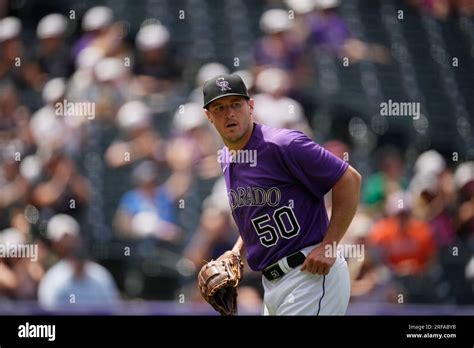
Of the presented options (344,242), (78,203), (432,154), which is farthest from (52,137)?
(432,154)

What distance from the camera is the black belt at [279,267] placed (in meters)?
4.58

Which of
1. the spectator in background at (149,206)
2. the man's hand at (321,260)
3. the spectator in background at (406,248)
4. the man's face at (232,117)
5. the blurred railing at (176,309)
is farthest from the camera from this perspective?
the spectator in background at (149,206)

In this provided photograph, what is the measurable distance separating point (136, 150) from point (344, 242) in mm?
1426

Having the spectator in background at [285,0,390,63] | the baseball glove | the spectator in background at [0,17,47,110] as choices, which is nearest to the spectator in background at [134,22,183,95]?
the spectator in background at [0,17,47,110]

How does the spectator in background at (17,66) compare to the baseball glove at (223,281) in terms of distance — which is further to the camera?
the spectator in background at (17,66)

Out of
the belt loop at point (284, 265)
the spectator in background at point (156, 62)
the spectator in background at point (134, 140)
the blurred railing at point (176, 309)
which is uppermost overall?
the spectator in background at point (156, 62)

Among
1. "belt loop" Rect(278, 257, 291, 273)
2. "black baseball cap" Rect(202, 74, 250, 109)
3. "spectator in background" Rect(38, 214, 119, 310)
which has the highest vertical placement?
"black baseball cap" Rect(202, 74, 250, 109)

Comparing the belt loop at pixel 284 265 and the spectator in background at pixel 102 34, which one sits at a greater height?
the spectator in background at pixel 102 34

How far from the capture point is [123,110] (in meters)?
6.48

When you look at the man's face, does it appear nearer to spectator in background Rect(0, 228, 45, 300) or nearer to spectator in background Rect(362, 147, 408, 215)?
spectator in background Rect(362, 147, 408, 215)

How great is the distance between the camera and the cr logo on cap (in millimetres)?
4711

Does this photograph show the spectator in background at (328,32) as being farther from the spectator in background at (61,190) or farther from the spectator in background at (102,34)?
the spectator in background at (61,190)

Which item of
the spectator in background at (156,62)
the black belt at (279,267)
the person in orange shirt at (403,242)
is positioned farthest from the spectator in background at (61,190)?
the black belt at (279,267)

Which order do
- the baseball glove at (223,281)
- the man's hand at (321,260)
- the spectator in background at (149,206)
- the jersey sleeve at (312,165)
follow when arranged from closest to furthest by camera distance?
the man's hand at (321,260) < the jersey sleeve at (312,165) < the baseball glove at (223,281) < the spectator in background at (149,206)
